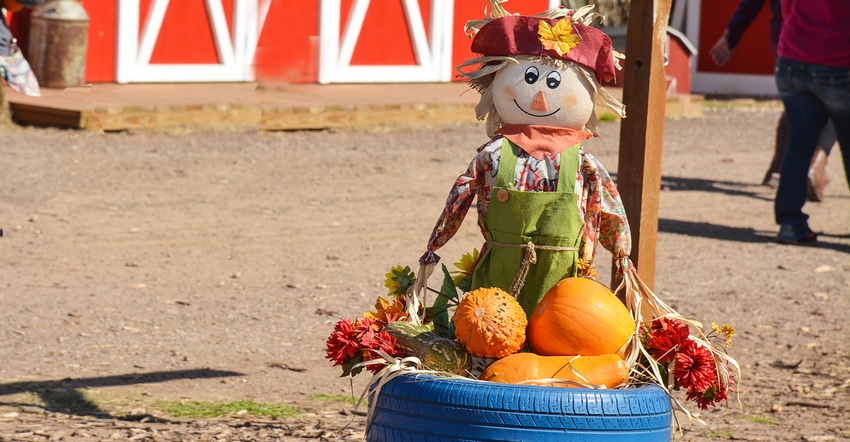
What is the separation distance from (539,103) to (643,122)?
25.5 inches

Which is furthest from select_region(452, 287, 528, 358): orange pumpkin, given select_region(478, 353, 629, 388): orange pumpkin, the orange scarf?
the orange scarf

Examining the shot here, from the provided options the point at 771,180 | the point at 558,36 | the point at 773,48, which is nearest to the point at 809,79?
the point at 773,48

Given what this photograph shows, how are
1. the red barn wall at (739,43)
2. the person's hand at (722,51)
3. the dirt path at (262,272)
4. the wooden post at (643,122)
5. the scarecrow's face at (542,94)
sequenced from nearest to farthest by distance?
the scarecrow's face at (542,94), the wooden post at (643,122), the dirt path at (262,272), the person's hand at (722,51), the red barn wall at (739,43)

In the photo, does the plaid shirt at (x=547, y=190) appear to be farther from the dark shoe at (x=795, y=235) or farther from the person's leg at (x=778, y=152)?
the person's leg at (x=778, y=152)

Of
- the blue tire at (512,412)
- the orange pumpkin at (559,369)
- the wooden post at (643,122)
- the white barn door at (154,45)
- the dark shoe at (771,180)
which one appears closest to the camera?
the blue tire at (512,412)

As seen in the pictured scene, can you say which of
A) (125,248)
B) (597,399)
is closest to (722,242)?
(125,248)

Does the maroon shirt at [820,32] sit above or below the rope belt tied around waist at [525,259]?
above

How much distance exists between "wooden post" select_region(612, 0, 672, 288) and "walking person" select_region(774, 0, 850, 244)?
308 centimetres

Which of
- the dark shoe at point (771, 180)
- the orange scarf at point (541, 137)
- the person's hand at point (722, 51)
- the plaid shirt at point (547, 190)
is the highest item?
the person's hand at point (722, 51)

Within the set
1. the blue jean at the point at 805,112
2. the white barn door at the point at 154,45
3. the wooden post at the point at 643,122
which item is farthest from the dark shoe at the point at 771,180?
the wooden post at the point at 643,122

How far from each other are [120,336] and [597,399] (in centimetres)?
263

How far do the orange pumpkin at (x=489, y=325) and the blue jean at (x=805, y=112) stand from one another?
4227mm

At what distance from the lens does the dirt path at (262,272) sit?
156 inches

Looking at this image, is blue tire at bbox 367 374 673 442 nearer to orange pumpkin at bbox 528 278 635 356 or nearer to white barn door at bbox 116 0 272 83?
orange pumpkin at bbox 528 278 635 356
